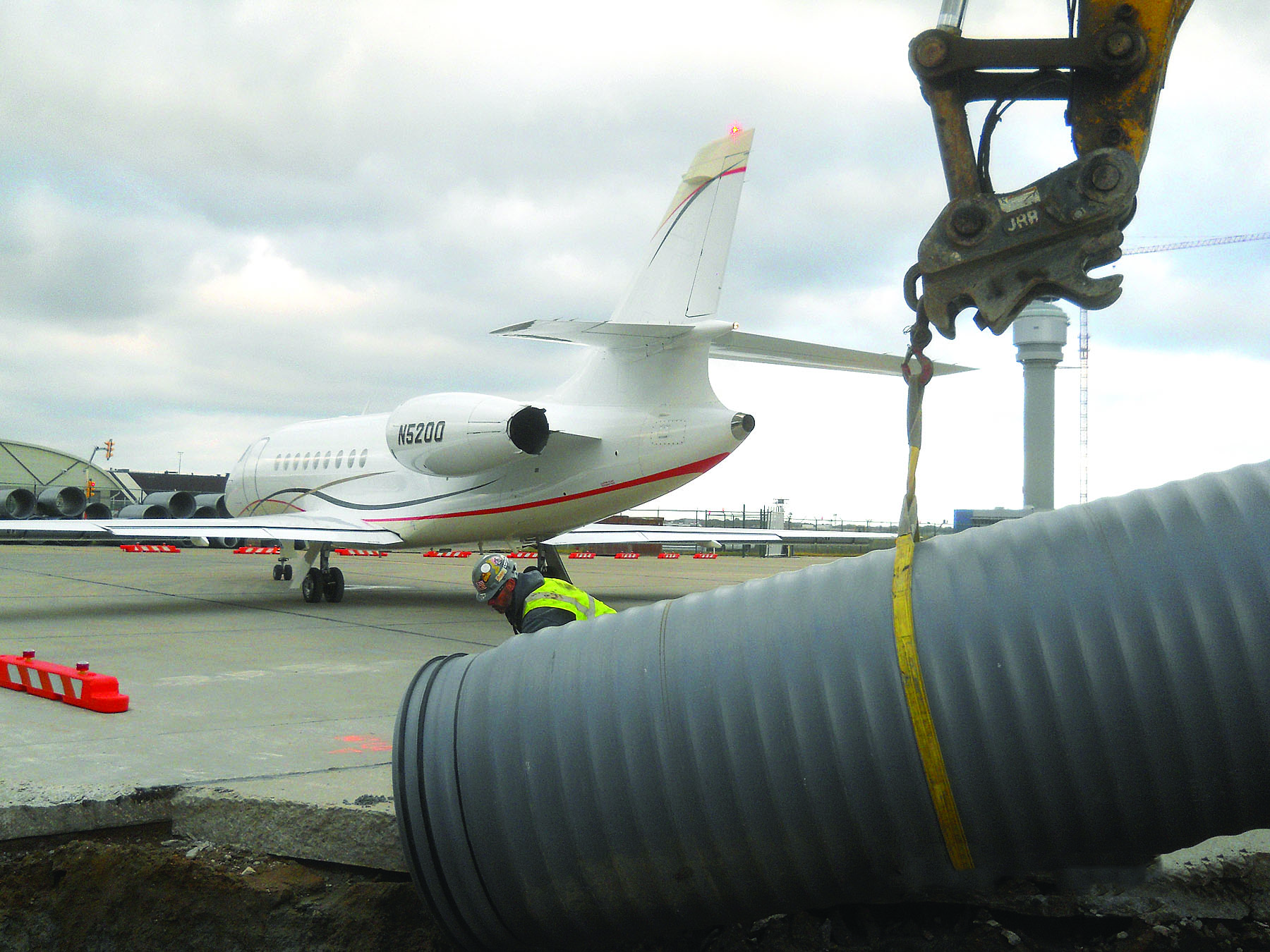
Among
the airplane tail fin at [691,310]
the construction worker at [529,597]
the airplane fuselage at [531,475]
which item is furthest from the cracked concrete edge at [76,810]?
the airplane fuselage at [531,475]

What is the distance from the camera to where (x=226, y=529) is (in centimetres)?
1218

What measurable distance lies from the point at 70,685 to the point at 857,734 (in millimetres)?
5010

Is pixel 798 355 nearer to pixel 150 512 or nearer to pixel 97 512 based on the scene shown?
pixel 150 512

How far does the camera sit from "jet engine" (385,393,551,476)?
1153cm

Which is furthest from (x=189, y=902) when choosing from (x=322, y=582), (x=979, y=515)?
(x=979, y=515)

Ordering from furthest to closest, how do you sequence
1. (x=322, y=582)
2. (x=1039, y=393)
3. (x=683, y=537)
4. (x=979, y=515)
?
(x=1039, y=393)
(x=979, y=515)
(x=683, y=537)
(x=322, y=582)

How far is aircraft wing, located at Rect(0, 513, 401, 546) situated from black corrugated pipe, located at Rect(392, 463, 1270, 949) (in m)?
8.66

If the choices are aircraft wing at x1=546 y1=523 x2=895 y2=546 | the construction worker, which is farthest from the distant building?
the construction worker

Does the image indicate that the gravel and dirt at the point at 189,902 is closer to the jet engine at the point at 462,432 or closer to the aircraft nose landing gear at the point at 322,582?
the jet engine at the point at 462,432

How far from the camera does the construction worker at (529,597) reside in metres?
5.03

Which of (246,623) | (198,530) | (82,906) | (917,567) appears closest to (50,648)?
(246,623)

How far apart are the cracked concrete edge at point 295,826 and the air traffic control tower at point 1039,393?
5381 centimetres

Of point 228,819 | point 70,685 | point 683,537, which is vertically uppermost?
point 683,537

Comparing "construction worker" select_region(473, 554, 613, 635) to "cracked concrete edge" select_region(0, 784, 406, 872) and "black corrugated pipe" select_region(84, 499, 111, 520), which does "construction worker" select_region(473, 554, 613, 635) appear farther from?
"black corrugated pipe" select_region(84, 499, 111, 520)
